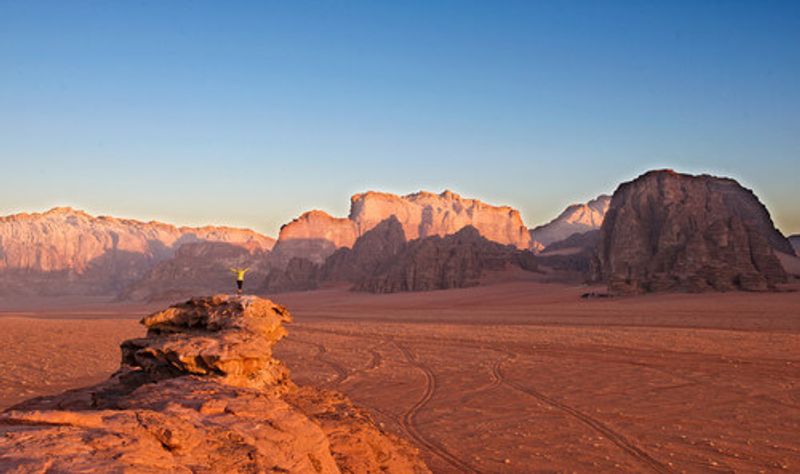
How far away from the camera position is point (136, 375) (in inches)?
324

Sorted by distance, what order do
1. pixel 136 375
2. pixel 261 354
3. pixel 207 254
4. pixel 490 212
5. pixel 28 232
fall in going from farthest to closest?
1. pixel 490 212
2. pixel 28 232
3. pixel 207 254
4. pixel 136 375
5. pixel 261 354

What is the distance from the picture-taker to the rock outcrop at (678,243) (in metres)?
35.9

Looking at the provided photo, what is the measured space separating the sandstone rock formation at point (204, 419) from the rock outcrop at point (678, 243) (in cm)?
3392

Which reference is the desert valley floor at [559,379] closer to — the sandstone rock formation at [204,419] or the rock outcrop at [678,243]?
the sandstone rock formation at [204,419]

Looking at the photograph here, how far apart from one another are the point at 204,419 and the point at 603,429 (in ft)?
21.9

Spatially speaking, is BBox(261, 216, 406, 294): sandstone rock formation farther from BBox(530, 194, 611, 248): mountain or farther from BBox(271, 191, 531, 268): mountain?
BBox(530, 194, 611, 248): mountain

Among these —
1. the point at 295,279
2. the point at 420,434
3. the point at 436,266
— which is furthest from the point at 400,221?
the point at 420,434

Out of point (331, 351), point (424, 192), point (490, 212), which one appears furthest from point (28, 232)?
point (331, 351)

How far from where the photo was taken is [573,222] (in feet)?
566

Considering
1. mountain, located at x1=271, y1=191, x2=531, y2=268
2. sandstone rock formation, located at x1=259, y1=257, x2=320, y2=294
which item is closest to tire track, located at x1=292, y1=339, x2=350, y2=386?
sandstone rock formation, located at x1=259, y1=257, x2=320, y2=294

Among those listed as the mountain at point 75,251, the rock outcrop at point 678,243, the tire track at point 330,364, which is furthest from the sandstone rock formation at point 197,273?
the tire track at point 330,364

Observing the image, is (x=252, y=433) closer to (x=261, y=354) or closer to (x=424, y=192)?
(x=261, y=354)

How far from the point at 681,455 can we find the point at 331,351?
13.4 metres

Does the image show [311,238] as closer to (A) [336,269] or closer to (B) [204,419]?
(A) [336,269]
